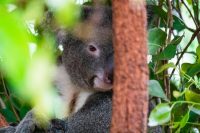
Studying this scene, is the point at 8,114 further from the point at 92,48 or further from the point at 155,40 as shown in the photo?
the point at 155,40

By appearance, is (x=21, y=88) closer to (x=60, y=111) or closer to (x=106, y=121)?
(x=106, y=121)

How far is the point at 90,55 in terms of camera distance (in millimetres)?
2260

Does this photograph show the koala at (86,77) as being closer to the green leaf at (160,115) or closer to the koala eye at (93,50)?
the koala eye at (93,50)

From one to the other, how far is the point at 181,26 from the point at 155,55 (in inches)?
17.7

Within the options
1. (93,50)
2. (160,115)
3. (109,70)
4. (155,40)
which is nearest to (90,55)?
(93,50)

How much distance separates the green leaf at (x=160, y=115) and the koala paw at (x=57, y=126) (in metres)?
1.04

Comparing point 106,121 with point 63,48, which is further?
point 63,48

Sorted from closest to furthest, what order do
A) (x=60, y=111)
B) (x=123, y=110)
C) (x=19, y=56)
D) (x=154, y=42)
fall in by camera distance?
(x=19, y=56) → (x=123, y=110) → (x=154, y=42) → (x=60, y=111)

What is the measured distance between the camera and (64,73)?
241 centimetres

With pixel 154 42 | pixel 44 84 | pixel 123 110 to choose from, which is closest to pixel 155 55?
pixel 154 42

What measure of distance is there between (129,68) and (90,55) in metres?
1.67

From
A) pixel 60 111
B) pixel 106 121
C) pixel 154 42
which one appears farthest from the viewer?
pixel 60 111

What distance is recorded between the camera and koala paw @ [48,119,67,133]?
196 centimetres

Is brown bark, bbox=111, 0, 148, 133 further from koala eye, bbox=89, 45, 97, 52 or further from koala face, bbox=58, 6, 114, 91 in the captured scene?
koala eye, bbox=89, 45, 97, 52
